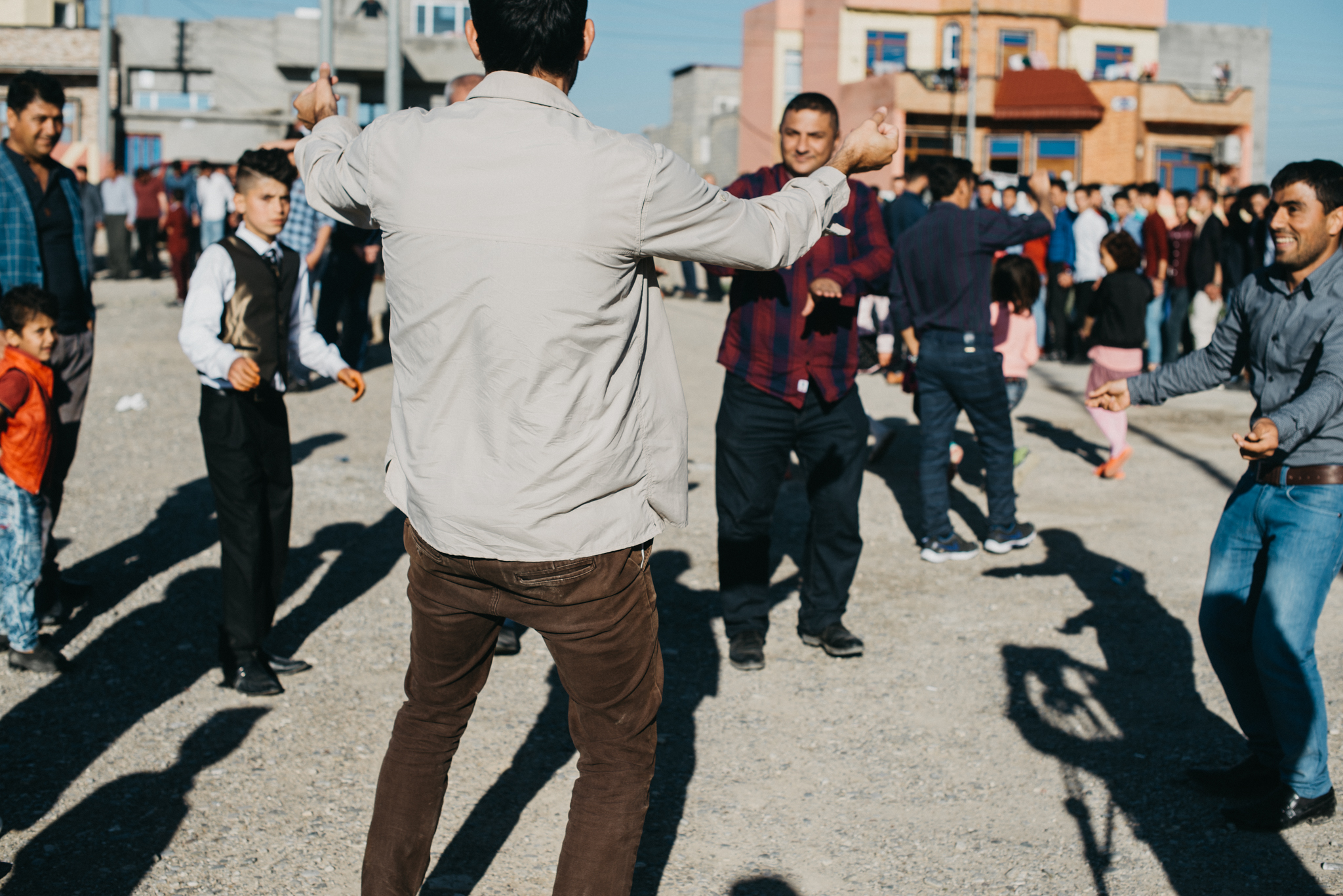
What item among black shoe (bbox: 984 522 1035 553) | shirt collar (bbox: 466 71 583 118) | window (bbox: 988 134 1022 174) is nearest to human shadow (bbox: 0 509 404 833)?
shirt collar (bbox: 466 71 583 118)

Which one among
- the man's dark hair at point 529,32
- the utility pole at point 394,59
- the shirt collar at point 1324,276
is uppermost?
the utility pole at point 394,59

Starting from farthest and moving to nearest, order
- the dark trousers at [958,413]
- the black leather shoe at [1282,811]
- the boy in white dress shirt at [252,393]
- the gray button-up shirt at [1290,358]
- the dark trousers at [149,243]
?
the dark trousers at [149,243], the dark trousers at [958,413], the boy in white dress shirt at [252,393], the black leather shoe at [1282,811], the gray button-up shirt at [1290,358]

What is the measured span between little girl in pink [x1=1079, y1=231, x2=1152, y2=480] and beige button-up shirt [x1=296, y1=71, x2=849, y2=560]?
6.55m

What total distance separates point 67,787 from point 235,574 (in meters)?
0.97

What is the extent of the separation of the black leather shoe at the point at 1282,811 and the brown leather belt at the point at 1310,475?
0.92 m

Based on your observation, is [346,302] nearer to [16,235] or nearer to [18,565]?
[16,235]

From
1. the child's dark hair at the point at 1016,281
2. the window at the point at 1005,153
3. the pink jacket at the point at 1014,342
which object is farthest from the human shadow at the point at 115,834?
the window at the point at 1005,153

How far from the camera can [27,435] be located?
182 inches

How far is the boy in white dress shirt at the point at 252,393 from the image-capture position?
4309 millimetres

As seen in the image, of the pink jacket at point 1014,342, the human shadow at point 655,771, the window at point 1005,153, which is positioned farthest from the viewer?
the window at point 1005,153

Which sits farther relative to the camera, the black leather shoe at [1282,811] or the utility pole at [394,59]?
the utility pole at [394,59]

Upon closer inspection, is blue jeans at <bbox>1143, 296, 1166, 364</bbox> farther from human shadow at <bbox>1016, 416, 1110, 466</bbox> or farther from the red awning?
the red awning

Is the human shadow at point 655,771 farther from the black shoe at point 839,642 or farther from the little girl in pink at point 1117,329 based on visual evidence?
the little girl in pink at point 1117,329

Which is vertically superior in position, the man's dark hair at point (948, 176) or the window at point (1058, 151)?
the window at point (1058, 151)
